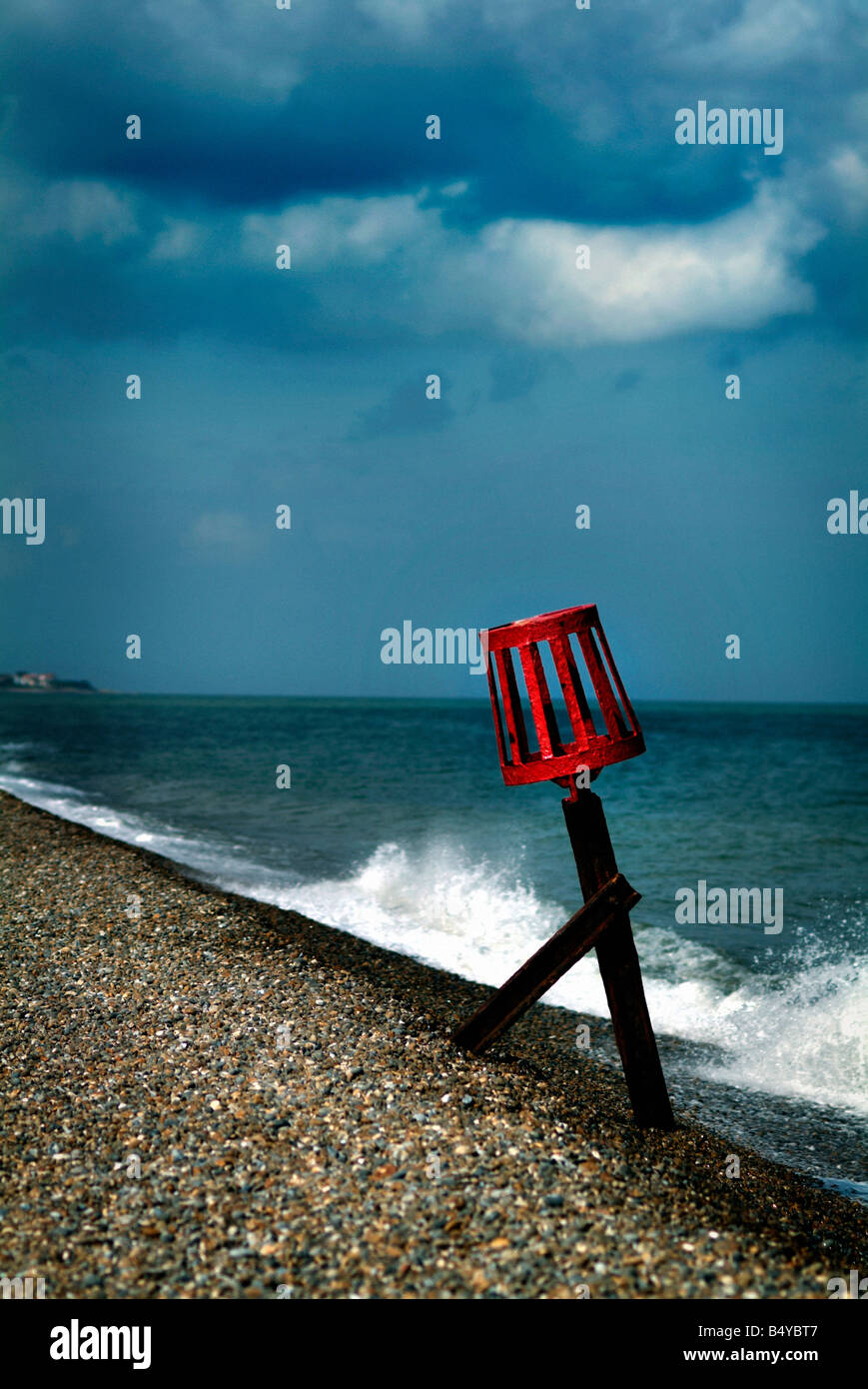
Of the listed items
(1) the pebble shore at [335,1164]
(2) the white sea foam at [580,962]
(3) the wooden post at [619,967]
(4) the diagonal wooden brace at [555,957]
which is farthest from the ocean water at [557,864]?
(4) the diagonal wooden brace at [555,957]

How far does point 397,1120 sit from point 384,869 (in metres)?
12.4

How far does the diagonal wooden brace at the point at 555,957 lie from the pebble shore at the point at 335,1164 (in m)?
0.35

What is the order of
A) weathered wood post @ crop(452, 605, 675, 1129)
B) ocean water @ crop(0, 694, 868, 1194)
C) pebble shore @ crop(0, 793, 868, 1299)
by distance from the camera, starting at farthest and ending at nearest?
ocean water @ crop(0, 694, 868, 1194) < weathered wood post @ crop(452, 605, 675, 1129) < pebble shore @ crop(0, 793, 868, 1299)

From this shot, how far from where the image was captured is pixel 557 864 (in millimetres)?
18781

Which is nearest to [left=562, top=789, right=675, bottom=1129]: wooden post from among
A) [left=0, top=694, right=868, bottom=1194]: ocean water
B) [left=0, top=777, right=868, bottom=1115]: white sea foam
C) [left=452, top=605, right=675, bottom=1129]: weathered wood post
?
[left=452, top=605, right=675, bottom=1129]: weathered wood post

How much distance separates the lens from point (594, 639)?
253 inches

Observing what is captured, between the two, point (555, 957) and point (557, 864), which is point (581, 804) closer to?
point (555, 957)

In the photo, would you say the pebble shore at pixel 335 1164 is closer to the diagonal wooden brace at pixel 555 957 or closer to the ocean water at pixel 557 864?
the diagonal wooden brace at pixel 555 957

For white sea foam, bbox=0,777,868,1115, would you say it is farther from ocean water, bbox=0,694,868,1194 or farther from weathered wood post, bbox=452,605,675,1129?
weathered wood post, bbox=452,605,675,1129

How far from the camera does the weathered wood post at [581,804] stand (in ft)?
20.9

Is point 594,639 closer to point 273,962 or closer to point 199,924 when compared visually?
point 273,962

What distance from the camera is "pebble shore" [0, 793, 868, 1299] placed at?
4684 millimetres

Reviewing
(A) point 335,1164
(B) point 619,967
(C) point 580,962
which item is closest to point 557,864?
(C) point 580,962
